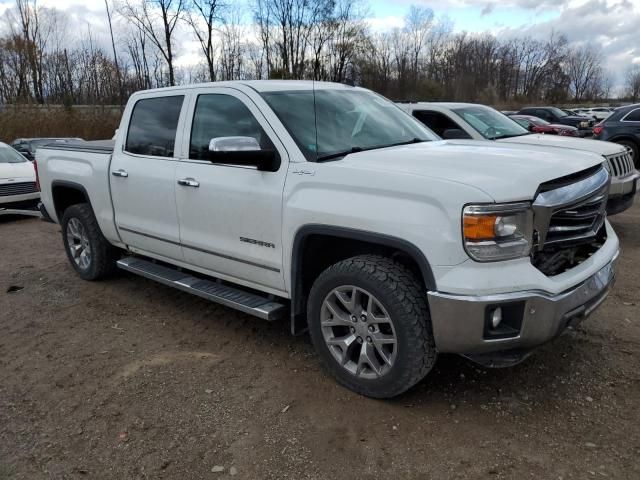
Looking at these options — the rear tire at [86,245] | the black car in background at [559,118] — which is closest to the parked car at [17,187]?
the rear tire at [86,245]

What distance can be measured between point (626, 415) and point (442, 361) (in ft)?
3.75

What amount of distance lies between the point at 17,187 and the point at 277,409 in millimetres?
9473

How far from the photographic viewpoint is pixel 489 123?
8.16 m

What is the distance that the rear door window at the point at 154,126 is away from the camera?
4461 millimetres

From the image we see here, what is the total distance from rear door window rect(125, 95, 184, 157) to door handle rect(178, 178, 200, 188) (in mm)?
353

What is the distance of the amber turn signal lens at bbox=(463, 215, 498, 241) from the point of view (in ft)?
8.79

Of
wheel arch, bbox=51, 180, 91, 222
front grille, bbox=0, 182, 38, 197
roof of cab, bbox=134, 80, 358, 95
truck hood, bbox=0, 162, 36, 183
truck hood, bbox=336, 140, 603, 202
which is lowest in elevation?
front grille, bbox=0, 182, 38, 197

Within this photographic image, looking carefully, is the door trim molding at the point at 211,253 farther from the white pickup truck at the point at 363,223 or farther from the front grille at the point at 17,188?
the front grille at the point at 17,188

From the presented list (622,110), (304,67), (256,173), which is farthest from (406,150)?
(304,67)

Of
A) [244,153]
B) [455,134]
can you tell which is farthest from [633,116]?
[244,153]

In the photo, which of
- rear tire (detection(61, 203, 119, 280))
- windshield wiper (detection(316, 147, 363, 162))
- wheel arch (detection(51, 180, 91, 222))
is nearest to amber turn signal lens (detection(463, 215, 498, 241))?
windshield wiper (detection(316, 147, 363, 162))

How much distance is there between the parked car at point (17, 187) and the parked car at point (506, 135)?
7555 mm

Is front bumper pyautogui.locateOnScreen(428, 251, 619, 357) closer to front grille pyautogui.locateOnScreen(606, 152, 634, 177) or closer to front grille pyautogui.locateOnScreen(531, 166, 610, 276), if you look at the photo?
front grille pyautogui.locateOnScreen(531, 166, 610, 276)

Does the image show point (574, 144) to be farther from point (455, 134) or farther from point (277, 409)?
point (277, 409)
